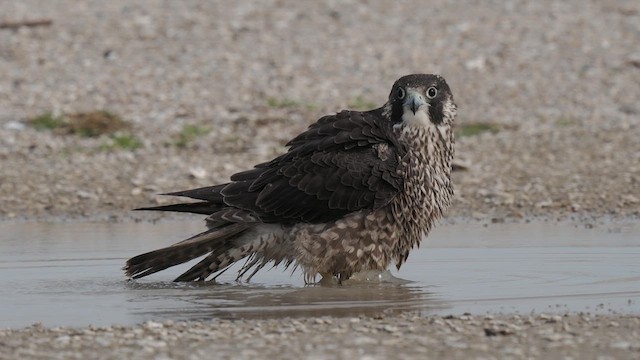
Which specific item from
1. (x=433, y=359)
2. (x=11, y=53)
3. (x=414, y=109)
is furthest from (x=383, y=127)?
(x=11, y=53)

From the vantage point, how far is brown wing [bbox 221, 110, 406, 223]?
7.75m

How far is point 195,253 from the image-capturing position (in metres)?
7.97

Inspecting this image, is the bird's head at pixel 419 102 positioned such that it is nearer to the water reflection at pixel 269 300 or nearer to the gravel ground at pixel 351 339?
the water reflection at pixel 269 300

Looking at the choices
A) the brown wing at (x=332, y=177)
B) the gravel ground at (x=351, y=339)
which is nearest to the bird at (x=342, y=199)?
the brown wing at (x=332, y=177)

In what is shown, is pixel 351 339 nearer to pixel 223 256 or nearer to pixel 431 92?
pixel 223 256

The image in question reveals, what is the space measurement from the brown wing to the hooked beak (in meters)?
0.18

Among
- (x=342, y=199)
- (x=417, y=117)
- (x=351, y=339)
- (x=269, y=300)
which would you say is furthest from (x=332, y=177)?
(x=351, y=339)

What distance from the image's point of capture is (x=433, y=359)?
209 inches

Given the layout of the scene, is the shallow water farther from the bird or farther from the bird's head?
the bird's head

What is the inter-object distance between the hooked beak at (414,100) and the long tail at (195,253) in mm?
1175

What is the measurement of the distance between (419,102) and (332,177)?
0.68 meters

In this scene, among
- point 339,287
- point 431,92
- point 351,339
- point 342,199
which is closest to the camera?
point 351,339

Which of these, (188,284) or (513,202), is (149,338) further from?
(513,202)

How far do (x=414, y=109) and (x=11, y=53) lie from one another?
8.38 meters
